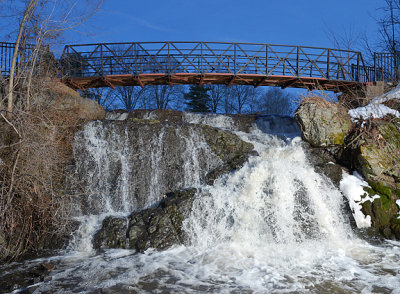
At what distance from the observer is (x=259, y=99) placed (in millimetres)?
36719

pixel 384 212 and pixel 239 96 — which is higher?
pixel 239 96

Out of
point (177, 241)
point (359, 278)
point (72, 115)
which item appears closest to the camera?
point (359, 278)

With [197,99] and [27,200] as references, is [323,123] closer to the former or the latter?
[27,200]

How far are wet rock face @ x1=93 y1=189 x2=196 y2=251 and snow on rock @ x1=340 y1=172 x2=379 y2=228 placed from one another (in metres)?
3.77

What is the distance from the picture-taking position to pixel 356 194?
7199mm

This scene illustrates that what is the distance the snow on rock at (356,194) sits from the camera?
6.89 metres

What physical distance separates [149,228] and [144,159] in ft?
7.29

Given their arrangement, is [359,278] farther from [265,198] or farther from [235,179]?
[235,179]

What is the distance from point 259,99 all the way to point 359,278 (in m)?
33.3

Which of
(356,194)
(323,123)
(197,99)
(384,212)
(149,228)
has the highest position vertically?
(197,99)

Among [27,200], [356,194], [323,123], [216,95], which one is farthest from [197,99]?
[27,200]

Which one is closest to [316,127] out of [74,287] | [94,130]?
[94,130]

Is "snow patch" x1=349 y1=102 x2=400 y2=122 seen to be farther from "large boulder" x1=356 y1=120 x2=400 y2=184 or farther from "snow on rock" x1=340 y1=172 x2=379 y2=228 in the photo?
"snow on rock" x1=340 y1=172 x2=379 y2=228

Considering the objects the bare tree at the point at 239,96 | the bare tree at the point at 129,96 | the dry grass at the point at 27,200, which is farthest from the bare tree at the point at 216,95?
the dry grass at the point at 27,200
